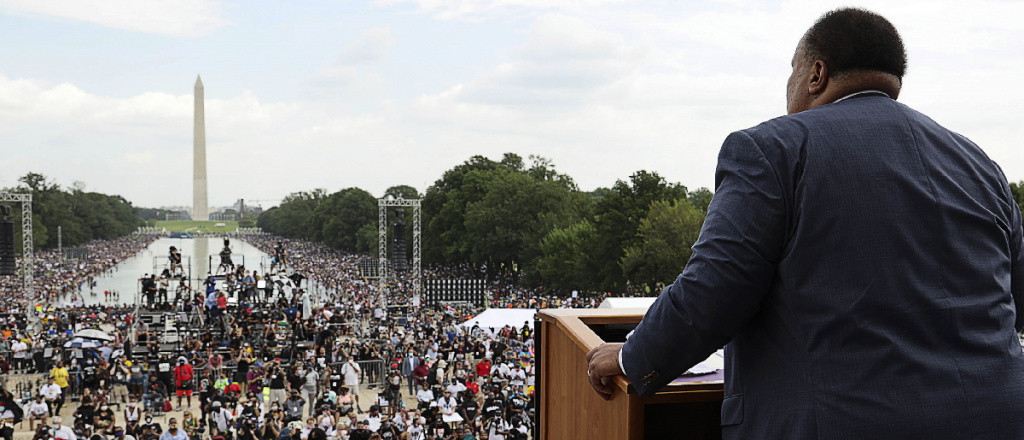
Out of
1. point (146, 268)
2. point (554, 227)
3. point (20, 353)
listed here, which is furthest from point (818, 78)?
point (146, 268)

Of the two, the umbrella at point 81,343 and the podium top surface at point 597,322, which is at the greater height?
the podium top surface at point 597,322

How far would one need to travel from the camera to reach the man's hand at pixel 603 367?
1602 millimetres

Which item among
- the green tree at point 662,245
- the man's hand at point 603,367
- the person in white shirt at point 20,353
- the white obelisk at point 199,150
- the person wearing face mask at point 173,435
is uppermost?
the white obelisk at point 199,150

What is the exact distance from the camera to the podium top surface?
5.61ft

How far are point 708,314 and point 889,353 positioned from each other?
1.02ft

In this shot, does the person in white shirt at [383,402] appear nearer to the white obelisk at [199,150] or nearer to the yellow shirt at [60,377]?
the yellow shirt at [60,377]

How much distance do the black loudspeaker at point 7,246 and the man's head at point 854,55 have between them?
113ft

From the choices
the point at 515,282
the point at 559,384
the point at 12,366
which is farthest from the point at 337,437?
the point at 515,282

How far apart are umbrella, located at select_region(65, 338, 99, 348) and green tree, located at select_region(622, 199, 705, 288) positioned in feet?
83.9

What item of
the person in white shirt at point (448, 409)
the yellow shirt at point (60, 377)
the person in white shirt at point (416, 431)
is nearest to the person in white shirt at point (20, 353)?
the yellow shirt at point (60, 377)

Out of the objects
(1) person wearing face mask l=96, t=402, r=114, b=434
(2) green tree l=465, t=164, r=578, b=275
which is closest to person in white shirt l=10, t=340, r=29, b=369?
(1) person wearing face mask l=96, t=402, r=114, b=434

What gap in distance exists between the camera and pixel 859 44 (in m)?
1.52

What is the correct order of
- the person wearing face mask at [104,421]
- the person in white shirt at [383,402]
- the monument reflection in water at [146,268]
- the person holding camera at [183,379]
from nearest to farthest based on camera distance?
the person wearing face mask at [104,421]
the person in white shirt at [383,402]
the person holding camera at [183,379]
the monument reflection in water at [146,268]

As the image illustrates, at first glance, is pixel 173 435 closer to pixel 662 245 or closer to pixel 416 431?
pixel 416 431
